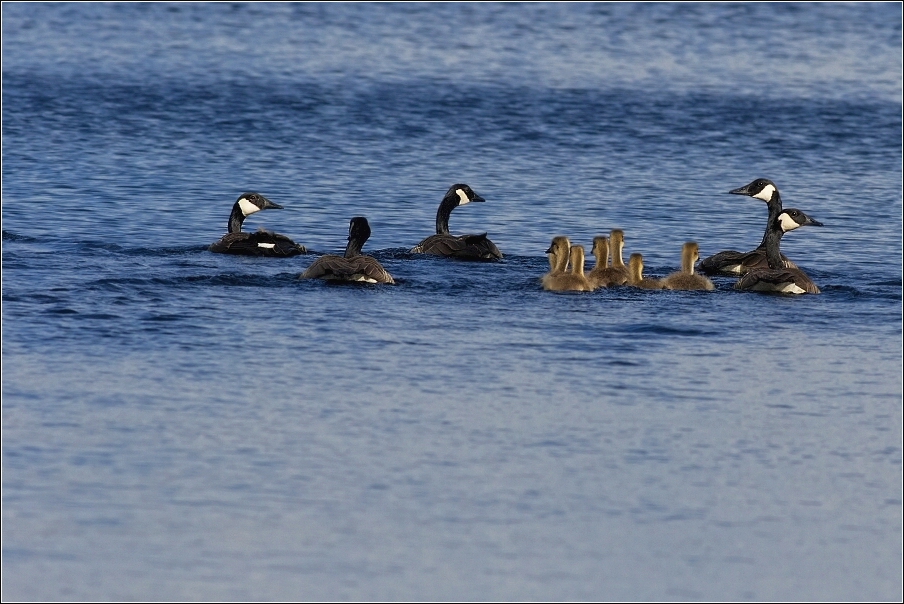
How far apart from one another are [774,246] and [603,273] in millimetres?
2101

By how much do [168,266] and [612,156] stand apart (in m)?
12.4

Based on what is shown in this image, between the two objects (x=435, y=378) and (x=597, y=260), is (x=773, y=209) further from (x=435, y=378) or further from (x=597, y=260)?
(x=435, y=378)

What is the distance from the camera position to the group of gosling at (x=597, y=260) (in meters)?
14.7

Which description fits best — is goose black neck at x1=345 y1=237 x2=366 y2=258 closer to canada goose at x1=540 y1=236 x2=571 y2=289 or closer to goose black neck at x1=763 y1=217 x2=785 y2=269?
canada goose at x1=540 y1=236 x2=571 y2=289

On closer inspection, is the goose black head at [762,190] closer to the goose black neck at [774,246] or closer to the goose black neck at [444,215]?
the goose black neck at [774,246]

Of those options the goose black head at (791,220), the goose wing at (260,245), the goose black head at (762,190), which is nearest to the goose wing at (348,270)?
the goose wing at (260,245)

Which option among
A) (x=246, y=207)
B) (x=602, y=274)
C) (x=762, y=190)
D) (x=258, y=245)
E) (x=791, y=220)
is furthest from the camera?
(x=246, y=207)

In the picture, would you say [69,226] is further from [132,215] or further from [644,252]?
[644,252]

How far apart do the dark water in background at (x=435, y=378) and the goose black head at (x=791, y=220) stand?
565 millimetres

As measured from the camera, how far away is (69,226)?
1862 centimetres

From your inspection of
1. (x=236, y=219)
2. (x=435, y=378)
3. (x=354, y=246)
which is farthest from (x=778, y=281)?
(x=236, y=219)

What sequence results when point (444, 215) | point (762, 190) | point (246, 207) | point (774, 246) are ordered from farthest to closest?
point (444, 215) → point (246, 207) → point (762, 190) → point (774, 246)

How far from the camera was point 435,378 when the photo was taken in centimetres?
1134

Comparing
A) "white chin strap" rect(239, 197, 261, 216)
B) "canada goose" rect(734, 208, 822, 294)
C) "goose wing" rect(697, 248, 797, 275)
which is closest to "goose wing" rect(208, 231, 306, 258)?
"white chin strap" rect(239, 197, 261, 216)
